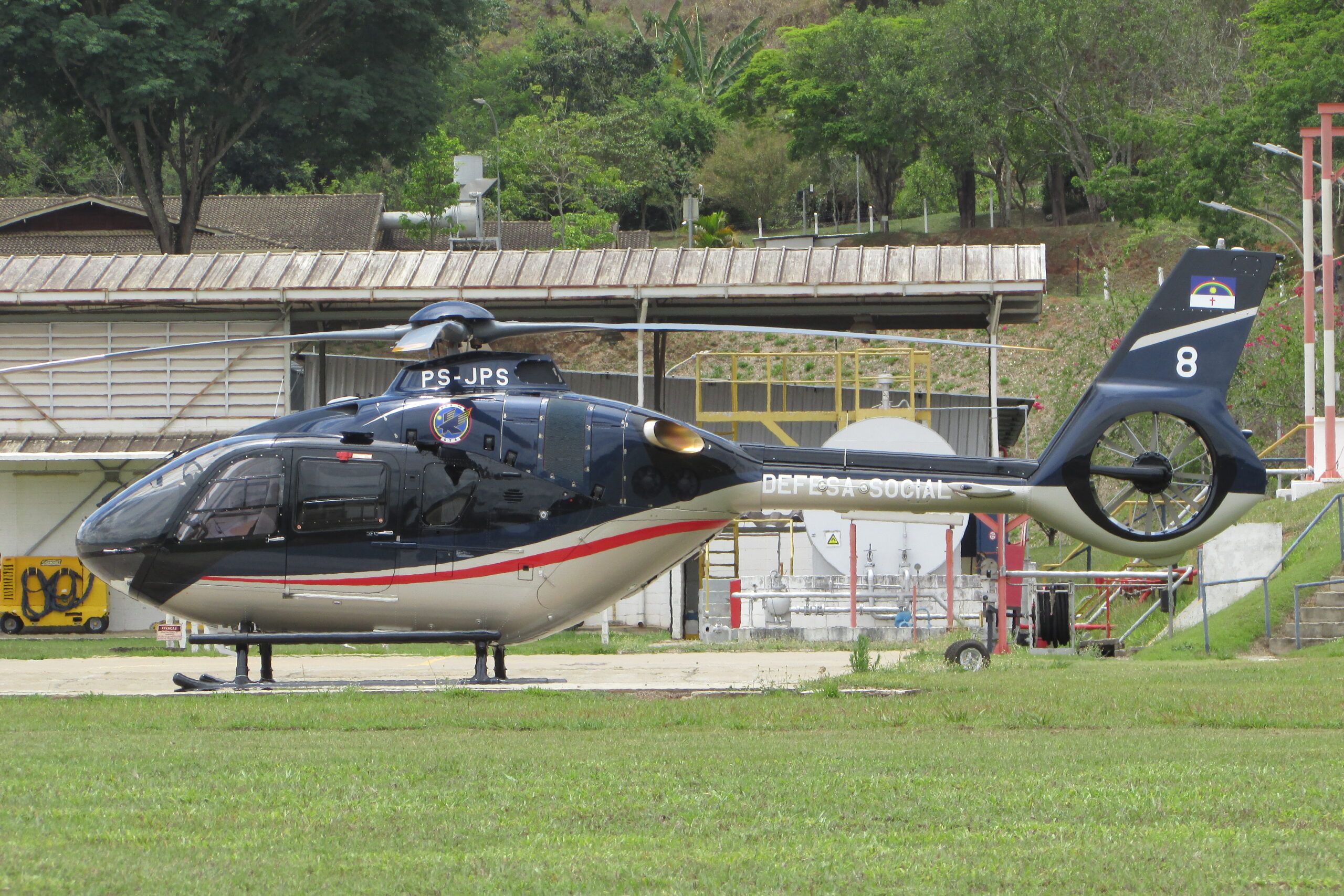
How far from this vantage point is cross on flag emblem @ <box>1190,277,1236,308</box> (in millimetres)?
15328

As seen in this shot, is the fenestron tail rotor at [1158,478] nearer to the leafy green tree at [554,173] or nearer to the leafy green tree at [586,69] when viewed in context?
the leafy green tree at [554,173]

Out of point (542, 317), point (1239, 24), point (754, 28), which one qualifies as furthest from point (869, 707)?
point (754, 28)

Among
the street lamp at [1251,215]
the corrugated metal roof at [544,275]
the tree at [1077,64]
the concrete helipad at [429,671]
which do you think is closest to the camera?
the concrete helipad at [429,671]

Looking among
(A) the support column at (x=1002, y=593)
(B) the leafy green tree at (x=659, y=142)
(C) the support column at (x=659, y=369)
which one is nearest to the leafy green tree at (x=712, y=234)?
(B) the leafy green tree at (x=659, y=142)

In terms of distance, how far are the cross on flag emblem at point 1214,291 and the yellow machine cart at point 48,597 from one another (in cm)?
2482

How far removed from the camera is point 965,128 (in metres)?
77.0

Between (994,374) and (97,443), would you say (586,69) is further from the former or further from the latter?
(994,374)

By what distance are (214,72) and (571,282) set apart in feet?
92.8

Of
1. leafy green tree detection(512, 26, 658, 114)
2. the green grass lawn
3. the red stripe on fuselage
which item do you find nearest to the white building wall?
the red stripe on fuselage

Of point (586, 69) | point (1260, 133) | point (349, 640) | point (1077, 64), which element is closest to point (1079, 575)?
point (349, 640)

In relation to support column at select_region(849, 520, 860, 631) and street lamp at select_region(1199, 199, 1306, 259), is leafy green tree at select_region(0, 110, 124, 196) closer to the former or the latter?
street lamp at select_region(1199, 199, 1306, 259)

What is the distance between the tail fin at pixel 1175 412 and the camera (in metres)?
15.1

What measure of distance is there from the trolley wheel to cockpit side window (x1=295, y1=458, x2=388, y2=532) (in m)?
7.36

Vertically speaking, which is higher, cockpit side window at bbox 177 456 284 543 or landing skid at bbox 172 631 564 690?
cockpit side window at bbox 177 456 284 543
